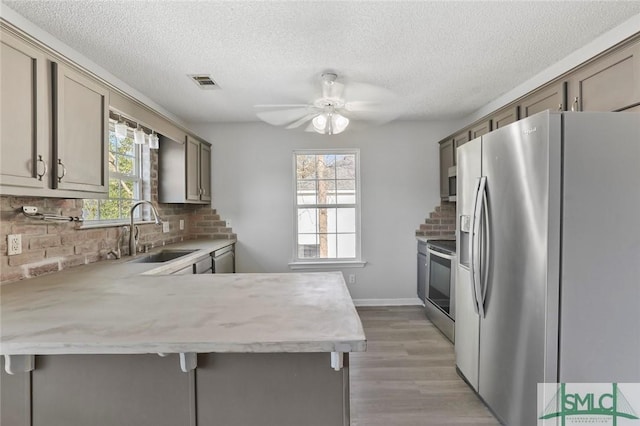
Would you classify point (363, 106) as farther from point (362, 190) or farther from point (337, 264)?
point (337, 264)

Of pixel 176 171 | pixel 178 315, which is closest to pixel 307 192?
pixel 176 171

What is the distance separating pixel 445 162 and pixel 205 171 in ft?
9.88

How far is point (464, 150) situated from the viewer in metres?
2.35

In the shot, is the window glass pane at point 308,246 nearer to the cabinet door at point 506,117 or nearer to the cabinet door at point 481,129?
the cabinet door at point 481,129


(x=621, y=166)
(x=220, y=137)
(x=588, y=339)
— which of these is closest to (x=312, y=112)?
(x=220, y=137)

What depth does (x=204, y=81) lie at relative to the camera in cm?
279

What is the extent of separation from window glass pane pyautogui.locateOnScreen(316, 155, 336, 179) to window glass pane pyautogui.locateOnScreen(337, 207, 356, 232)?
1.60ft

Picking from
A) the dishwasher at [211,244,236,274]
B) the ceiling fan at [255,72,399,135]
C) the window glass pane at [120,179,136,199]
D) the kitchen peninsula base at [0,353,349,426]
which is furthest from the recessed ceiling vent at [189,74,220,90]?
the kitchen peninsula base at [0,353,349,426]

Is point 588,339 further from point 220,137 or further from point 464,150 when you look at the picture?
point 220,137

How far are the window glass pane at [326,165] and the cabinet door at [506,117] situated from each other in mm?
1933

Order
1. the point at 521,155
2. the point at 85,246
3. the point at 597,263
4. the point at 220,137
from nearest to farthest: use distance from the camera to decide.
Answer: the point at 597,263 → the point at 521,155 → the point at 85,246 → the point at 220,137

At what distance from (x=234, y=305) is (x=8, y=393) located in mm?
828

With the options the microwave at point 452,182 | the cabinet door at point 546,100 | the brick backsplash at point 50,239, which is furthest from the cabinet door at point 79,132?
the microwave at point 452,182

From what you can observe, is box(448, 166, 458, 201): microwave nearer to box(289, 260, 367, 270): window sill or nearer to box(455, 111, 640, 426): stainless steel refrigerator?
box(289, 260, 367, 270): window sill
